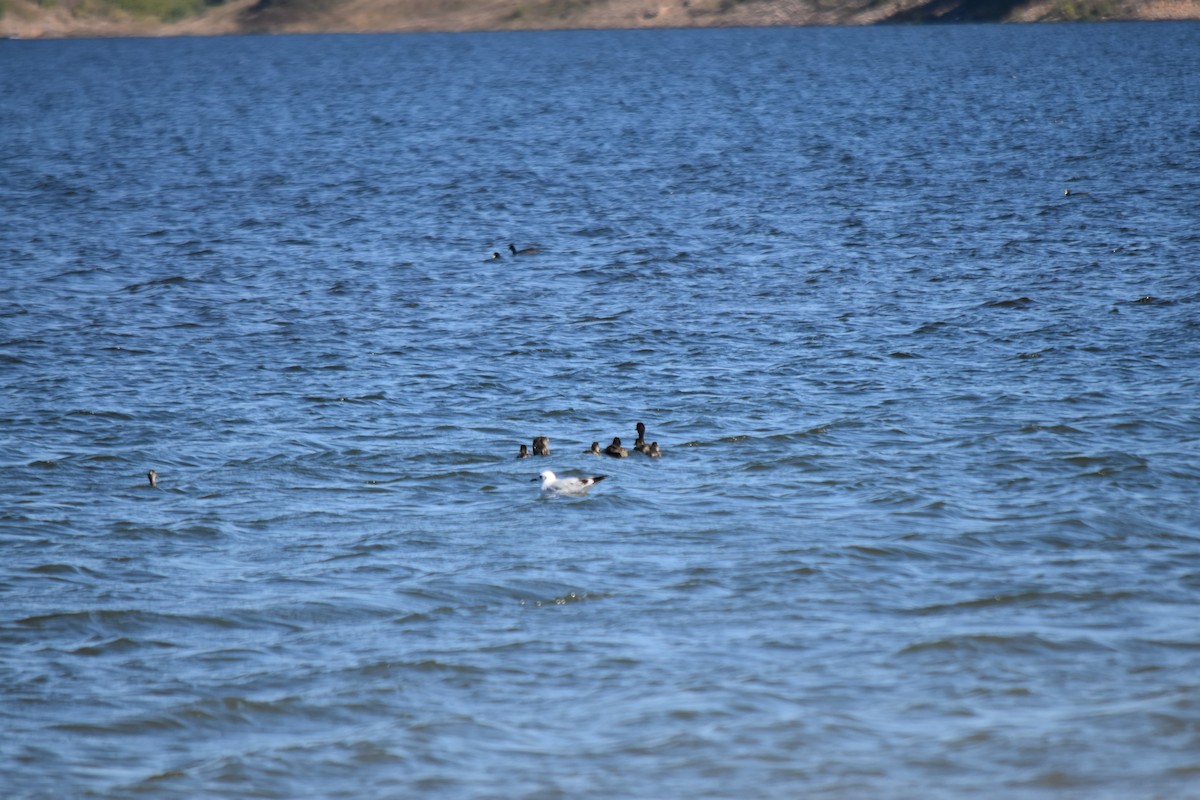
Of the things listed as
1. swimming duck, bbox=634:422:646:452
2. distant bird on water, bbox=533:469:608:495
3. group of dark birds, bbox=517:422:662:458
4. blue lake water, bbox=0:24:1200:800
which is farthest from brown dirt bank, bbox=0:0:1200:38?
distant bird on water, bbox=533:469:608:495

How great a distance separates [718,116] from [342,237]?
34.4 meters

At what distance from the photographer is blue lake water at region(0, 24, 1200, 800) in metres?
10.5

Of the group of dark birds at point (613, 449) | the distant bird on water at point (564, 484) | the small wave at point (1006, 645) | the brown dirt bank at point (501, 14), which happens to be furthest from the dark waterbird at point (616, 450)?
the brown dirt bank at point (501, 14)

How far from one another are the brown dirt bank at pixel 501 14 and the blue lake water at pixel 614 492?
108 m

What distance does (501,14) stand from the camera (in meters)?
169

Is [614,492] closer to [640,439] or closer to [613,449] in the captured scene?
[613,449]

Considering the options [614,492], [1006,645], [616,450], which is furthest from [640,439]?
[1006,645]

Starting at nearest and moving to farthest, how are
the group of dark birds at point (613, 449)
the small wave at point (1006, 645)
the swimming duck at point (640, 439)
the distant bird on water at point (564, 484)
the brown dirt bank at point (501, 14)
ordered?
the small wave at point (1006, 645) < the distant bird on water at point (564, 484) < the group of dark birds at point (613, 449) < the swimming duck at point (640, 439) < the brown dirt bank at point (501, 14)

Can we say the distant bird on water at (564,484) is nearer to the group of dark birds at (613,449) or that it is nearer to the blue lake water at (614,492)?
the blue lake water at (614,492)

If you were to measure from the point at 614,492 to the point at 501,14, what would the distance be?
161 meters

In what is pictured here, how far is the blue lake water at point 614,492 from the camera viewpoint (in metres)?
10.5

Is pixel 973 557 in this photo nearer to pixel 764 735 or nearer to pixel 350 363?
pixel 764 735

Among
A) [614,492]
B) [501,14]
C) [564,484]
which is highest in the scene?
[501,14]

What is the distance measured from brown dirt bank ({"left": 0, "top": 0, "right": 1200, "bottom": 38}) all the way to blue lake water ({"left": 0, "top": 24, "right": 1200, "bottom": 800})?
108 m
